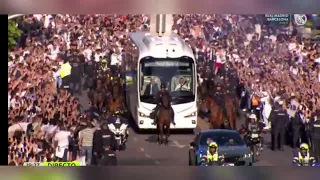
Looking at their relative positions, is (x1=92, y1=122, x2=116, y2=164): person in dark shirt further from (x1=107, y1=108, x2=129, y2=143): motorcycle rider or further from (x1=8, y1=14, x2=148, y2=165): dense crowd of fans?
(x1=8, y1=14, x2=148, y2=165): dense crowd of fans

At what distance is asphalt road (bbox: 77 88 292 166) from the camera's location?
203 inches

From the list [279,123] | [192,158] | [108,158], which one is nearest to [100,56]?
[108,158]

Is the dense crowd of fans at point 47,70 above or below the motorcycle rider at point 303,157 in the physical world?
above

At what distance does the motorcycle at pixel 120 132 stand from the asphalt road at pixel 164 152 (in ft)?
0.13

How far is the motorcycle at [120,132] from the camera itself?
5.18m

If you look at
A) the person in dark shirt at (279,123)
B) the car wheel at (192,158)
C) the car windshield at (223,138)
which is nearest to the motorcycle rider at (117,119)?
the car wheel at (192,158)

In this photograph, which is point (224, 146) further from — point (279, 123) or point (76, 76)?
point (76, 76)

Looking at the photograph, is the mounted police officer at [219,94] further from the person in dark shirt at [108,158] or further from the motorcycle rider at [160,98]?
the person in dark shirt at [108,158]

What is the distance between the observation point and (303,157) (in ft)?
17.1

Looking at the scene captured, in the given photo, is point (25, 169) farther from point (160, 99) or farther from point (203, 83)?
point (203, 83)

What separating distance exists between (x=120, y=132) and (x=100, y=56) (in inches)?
25.4

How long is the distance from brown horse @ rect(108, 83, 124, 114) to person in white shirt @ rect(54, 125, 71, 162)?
0.42 m

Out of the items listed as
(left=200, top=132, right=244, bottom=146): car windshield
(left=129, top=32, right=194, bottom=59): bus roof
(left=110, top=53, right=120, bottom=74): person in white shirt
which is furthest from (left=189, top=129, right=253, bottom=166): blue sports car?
(left=110, top=53, right=120, bottom=74): person in white shirt
